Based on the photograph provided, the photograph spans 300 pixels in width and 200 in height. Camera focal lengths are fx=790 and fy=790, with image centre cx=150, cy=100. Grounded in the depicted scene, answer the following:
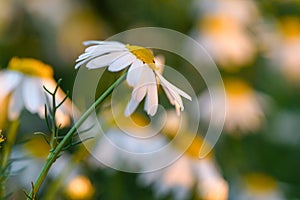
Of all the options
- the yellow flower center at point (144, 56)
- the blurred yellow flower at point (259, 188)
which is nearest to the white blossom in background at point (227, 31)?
the blurred yellow flower at point (259, 188)

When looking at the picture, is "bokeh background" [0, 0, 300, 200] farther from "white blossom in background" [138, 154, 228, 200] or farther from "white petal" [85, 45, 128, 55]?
"white petal" [85, 45, 128, 55]

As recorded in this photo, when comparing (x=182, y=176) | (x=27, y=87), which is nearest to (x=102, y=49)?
(x=27, y=87)

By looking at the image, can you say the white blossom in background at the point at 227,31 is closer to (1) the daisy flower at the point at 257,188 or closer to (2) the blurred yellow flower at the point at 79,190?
(1) the daisy flower at the point at 257,188

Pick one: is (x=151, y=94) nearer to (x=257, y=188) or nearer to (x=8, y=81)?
(x=8, y=81)

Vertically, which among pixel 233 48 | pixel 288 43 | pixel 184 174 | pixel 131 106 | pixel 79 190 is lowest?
pixel 288 43

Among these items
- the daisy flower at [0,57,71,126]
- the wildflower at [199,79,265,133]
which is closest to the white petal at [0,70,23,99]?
the daisy flower at [0,57,71,126]

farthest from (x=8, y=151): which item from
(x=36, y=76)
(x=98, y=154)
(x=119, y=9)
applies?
(x=119, y=9)
